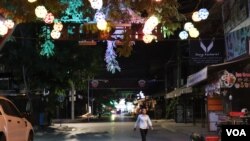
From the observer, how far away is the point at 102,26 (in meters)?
14.8

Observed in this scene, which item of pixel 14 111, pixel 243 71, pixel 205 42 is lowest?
pixel 14 111

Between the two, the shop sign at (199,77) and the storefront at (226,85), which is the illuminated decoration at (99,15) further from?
the shop sign at (199,77)

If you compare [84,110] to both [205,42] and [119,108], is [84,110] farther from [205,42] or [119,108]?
[205,42]

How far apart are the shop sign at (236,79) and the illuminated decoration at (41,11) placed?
12.4 m

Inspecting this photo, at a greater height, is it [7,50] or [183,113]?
[7,50]

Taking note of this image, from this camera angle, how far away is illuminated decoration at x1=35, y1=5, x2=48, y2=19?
13751 millimetres

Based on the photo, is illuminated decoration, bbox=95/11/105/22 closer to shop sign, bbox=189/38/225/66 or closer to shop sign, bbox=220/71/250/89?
shop sign, bbox=220/71/250/89

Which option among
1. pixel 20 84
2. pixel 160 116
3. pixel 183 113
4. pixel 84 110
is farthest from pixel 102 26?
pixel 84 110

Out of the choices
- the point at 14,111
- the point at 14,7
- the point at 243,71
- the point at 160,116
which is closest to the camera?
the point at 14,7

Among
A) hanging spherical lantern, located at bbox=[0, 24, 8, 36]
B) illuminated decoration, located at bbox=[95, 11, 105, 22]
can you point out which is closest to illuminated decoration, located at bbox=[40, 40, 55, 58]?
hanging spherical lantern, located at bbox=[0, 24, 8, 36]

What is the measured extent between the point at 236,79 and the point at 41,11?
13049mm

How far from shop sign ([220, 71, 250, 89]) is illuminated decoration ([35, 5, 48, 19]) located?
12432 mm

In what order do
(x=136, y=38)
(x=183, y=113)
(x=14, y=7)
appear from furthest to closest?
1. (x=183, y=113)
2. (x=136, y=38)
3. (x=14, y=7)

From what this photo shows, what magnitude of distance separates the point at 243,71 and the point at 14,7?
50.3 ft
